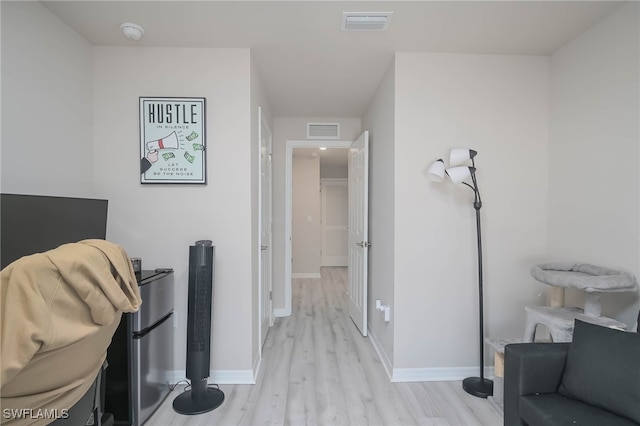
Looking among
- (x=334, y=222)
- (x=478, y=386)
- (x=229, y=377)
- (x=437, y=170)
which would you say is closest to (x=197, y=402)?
(x=229, y=377)

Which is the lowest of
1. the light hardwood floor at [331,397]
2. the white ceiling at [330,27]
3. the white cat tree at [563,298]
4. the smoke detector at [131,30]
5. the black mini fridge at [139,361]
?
the light hardwood floor at [331,397]

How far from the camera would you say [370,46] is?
7.53ft

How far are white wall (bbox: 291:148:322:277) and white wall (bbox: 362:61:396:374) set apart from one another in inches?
107

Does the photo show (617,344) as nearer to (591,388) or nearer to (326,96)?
(591,388)

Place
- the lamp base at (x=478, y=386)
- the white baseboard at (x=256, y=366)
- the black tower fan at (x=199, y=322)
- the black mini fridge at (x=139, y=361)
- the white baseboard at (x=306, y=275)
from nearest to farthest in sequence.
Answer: the black mini fridge at (x=139, y=361) < the black tower fan at (x=199, y=322) < the lamp base at (x=478, y=386) < the white baseboard at (x=256, y=366) < the white baseboard at (x=306, y=275)

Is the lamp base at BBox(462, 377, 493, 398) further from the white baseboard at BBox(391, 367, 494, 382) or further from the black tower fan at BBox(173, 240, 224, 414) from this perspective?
the black tower fan at BBox(173, 240, 224, 414)

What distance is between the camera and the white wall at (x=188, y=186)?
2.33 meters

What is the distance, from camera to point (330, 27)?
206 cm

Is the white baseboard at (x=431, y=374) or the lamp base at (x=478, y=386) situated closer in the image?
the lamp base at (x=478, y=386)

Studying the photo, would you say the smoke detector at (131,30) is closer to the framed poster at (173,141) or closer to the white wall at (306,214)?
the framed poster at (173,141)

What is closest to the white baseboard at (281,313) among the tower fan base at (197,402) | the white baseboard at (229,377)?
the white baseboard at (229,377)

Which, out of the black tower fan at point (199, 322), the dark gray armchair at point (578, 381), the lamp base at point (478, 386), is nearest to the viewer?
the dark gray armchair at point (578, 381)

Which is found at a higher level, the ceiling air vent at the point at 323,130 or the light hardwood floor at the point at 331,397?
the ceiling air vent at the point at 323,130

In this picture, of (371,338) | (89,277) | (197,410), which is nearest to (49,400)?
(89,277)
